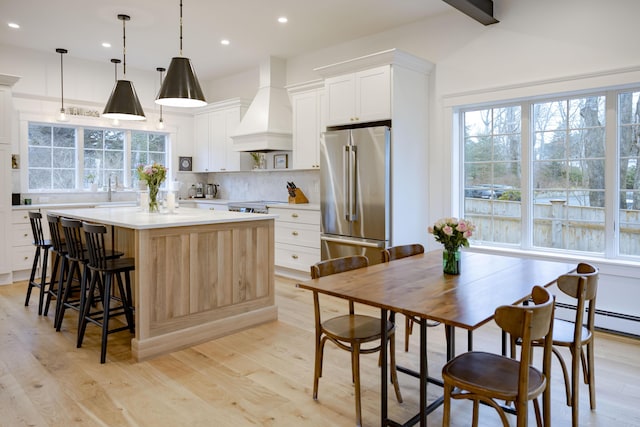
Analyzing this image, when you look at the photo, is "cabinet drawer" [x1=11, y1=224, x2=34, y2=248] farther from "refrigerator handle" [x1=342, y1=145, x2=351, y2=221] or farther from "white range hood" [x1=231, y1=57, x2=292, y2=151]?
"refrigerator handle" [x1=342, y1=145, x2=351, y2=221]

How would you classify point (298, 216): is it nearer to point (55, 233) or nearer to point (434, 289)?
point (55, 233)

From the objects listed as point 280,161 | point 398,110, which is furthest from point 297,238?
point 398,110

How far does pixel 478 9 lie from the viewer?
380cm

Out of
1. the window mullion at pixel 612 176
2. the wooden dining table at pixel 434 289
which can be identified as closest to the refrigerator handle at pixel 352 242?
the wooden dining table at pixel 434 289

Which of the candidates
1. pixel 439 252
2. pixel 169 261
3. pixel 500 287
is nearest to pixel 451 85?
pixel 439 252

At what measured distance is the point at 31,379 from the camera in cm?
272

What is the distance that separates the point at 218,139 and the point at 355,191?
3.29 metres

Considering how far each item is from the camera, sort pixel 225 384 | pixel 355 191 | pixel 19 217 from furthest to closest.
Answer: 1. pixel 19 217
2. pixel 355 191
3. pixel 225 384

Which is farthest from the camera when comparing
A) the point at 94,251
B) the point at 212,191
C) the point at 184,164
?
the point at 212,191

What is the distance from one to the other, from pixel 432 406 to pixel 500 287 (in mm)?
689

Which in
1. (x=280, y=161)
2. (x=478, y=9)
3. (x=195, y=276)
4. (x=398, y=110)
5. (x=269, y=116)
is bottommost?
(x=195, y=276)

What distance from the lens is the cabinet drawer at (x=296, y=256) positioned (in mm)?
5215

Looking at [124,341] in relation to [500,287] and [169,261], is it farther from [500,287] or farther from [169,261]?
[500,287]

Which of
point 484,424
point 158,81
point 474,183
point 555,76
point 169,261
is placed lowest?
point 484,424
